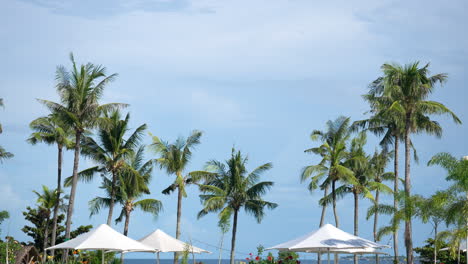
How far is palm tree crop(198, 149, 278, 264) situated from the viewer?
3922 centimetres

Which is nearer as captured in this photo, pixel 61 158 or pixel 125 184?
pixel 125 184

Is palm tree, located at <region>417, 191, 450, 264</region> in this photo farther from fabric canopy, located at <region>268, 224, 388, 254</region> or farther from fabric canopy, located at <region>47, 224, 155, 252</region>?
fabric canopy, located at <region>47, 224, 155, 252</region>

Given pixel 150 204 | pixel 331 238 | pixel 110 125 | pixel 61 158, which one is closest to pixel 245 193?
pixel 150 204

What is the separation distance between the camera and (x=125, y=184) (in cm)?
4006

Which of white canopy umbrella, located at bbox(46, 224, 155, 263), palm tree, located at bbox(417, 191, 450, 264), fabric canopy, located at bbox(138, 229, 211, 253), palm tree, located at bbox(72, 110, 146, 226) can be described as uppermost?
palm tree, located at bbox(72, 110, 146, 226)

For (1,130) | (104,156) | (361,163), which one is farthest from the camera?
(361,163)

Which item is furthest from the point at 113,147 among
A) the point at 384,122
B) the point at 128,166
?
the point at 384,122

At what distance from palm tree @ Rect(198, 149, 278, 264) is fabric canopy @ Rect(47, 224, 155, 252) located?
17172 mm

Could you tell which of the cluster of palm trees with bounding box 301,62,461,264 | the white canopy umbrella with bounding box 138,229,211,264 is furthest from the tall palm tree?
the white canopy umbrella with bounding box 138,229,211,264

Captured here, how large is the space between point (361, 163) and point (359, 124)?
294 centimetres

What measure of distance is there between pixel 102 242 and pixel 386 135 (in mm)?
22473

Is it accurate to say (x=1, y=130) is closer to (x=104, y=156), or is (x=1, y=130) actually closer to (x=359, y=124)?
(x=104, y=156)

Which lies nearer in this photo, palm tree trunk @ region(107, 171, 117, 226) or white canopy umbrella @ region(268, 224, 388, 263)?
white canopy umbrella @ region(268, 224, 388, 263)

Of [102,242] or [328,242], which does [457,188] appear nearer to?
[328,242]
